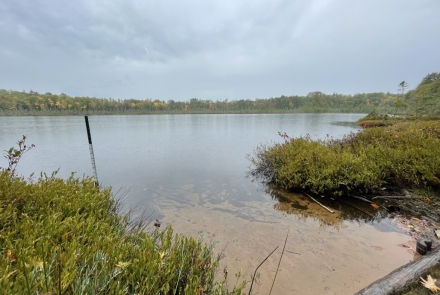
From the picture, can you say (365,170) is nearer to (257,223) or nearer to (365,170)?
(365,170)

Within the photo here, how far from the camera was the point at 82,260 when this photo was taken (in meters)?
1.58

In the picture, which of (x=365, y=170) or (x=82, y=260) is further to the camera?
(x=365, y=170)

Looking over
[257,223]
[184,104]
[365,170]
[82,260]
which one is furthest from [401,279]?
[184,104]

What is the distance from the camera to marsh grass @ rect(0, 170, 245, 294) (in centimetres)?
123

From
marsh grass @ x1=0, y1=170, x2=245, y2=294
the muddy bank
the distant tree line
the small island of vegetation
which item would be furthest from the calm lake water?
the distant tree line

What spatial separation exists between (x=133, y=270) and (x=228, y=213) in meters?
3.25

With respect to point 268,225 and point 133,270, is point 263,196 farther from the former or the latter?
point 133,270

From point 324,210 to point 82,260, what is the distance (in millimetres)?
4586

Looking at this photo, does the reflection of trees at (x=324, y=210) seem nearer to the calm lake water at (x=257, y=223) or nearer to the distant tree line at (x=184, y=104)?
the calm lake water at (x=257, y=223)

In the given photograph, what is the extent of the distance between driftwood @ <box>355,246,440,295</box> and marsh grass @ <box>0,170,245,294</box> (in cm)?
131

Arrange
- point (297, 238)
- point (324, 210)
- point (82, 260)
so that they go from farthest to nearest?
point (324, 210) < point (297, 238) < point (82, 260)

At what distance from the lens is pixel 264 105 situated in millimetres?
87438

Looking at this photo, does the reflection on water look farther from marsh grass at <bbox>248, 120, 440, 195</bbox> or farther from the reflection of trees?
marsh grass at <bbox>248, 120, 440, 195</bbox>

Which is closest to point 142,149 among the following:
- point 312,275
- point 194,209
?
point 194,209
